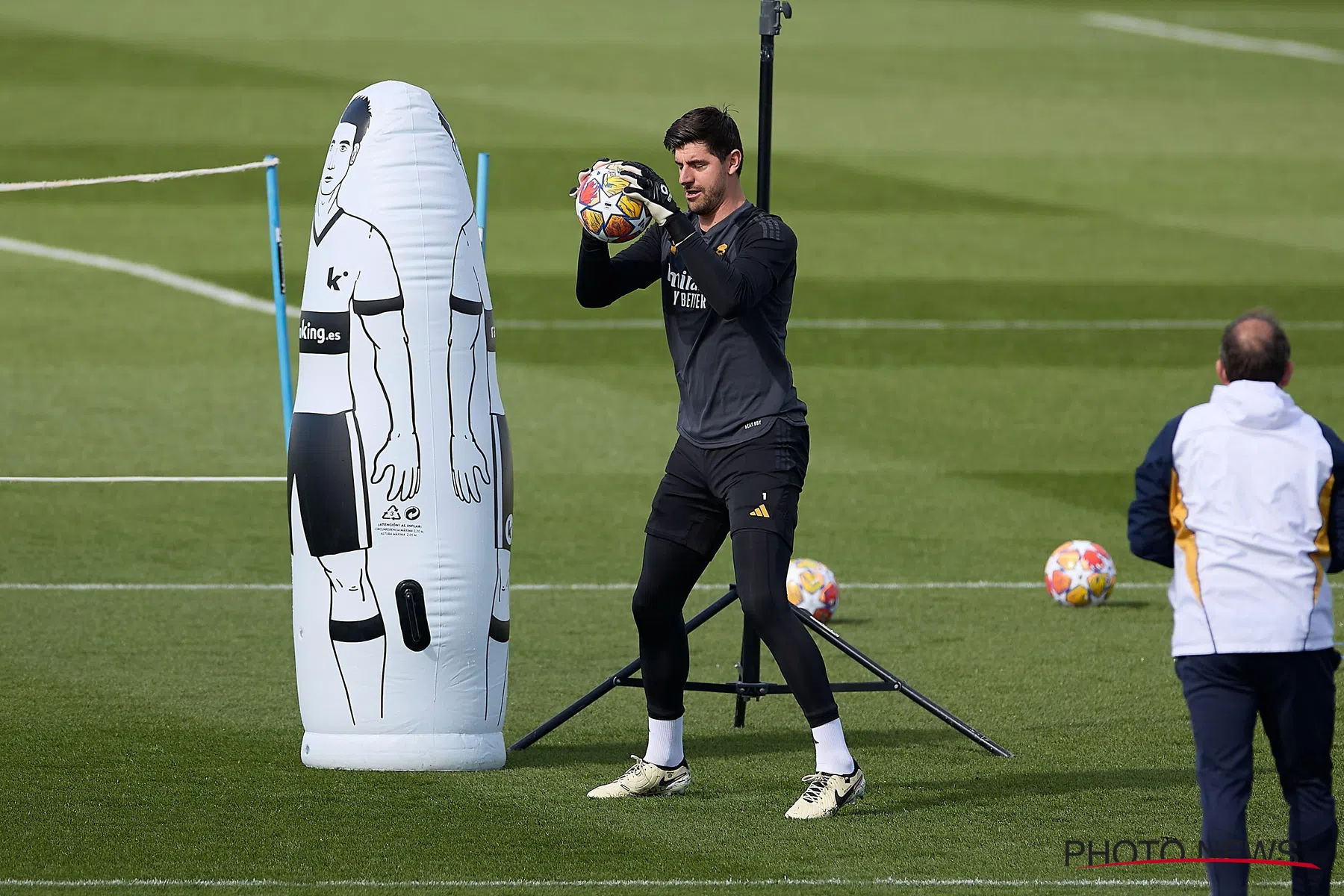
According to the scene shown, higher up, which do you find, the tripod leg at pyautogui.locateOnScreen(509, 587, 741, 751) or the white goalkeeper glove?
the white goalkeeper glove

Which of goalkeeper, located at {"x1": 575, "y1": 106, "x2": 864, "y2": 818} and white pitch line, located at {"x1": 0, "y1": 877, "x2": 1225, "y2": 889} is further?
goalkeeper, located at {"x1": 575, "y1": 106, "x2": 864, "y2": 818}

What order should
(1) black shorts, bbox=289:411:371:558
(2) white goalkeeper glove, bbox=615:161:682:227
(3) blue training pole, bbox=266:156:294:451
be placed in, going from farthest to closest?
(3) blue training pole, bbox=266:156:294:451 → (1) black shorts, bbox=289:411:371:558 → (2) white goalkeeper glove, bbox=615:161:682:227

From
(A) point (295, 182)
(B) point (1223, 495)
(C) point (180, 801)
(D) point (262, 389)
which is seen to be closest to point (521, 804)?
(C) point (180, 801)

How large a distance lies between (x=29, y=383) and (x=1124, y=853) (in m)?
13.8

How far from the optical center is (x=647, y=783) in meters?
7.52

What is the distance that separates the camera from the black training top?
7242 mm

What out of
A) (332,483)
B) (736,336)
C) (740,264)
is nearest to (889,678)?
(736,336)

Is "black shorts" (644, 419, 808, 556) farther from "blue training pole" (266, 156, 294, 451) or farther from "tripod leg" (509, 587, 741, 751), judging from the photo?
"blue training pole" (266, 156, 294, 451)

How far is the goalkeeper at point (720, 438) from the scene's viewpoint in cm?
720

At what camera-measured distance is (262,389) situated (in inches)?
744

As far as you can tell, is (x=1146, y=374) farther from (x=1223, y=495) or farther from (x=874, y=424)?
(x=1223, y=495)

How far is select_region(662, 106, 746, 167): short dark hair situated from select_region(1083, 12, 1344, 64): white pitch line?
3330 cm

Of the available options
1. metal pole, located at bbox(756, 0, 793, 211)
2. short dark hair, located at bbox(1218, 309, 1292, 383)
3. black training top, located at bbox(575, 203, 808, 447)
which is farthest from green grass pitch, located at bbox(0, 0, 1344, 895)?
metal pole, located at bbox(756, 0, 793, 211)

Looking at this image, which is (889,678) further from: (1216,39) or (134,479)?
(1216,39)
